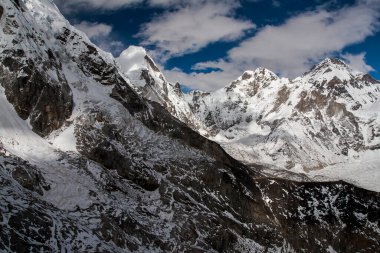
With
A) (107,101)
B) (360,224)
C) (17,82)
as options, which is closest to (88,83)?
(107,101)

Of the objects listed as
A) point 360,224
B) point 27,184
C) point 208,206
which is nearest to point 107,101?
point 208,206

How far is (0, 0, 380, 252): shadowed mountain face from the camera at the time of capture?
2167 inches

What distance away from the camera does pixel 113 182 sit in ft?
228

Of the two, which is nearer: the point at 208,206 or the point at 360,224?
the point at 208,206

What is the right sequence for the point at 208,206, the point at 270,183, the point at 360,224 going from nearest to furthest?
the point at 208,206 < the point at 360,224 < the point at 270,183

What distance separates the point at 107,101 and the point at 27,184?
111 feet

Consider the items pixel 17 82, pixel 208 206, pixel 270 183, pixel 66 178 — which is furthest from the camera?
pixel 270 183

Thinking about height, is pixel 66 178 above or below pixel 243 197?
below

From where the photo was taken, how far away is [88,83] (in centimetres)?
8888

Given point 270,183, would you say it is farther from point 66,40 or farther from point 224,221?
point 66,40

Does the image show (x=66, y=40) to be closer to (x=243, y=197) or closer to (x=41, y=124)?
(x=41, y=124)

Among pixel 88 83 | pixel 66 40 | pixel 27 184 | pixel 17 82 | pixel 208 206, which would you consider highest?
pixel 66 40

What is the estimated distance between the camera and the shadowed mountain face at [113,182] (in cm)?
5503

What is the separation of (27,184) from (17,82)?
2225 centimetres
